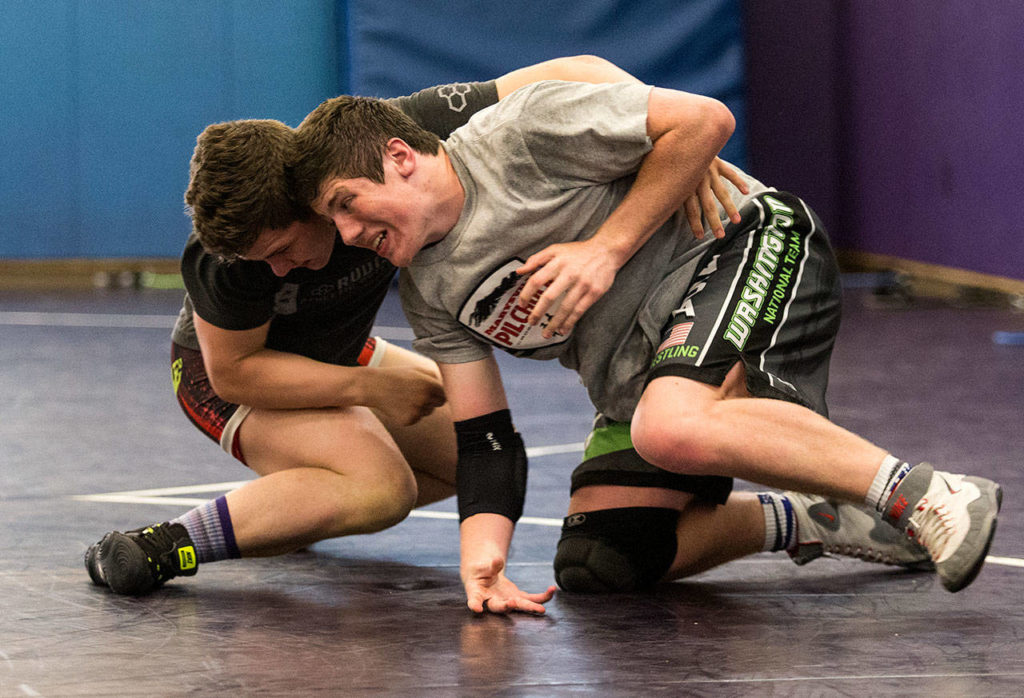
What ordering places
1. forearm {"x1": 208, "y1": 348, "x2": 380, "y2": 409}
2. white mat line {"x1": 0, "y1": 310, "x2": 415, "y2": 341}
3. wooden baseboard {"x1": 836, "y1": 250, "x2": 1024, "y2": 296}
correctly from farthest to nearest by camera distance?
wooden baseboard {"x1": 836, "y1": 250, "x2": 1024, "y2": 296}, white mat line {"x1": 0, "y1": 310, "x2": 415, "y2": 341}, forearm {"x1": 208, "y1": 348, "x2": 380, "y2": 409}

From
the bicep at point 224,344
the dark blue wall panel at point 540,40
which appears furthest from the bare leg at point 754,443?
the dark blue wall panel at point 540,40

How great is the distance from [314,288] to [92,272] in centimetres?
514

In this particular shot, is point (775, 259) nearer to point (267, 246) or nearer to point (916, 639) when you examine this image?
point (916, 639)

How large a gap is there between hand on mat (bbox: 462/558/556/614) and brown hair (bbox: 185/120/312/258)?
0.52m

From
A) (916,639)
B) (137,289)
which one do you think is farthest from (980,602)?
(137,289)

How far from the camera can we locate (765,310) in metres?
1.81

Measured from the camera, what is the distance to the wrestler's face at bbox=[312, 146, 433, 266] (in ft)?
5.40

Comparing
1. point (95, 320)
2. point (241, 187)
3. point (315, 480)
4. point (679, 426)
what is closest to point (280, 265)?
point (241, 187)

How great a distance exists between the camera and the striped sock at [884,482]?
155cm

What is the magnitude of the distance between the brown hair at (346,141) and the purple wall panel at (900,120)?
12.7 ft

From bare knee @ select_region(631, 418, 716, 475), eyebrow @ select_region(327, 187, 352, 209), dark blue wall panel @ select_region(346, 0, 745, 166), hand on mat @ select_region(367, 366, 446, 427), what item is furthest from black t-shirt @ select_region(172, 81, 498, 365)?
dark blue wall panel @ select_region(346, 0, 745, 166)

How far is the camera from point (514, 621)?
1.66 metres

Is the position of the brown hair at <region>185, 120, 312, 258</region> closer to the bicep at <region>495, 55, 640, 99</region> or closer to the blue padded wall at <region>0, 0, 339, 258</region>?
the bicep at <region>495, 55, 640, 99</region>

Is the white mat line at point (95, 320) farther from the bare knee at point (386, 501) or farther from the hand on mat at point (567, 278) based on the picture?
the hand on mat at point (567, 278)
